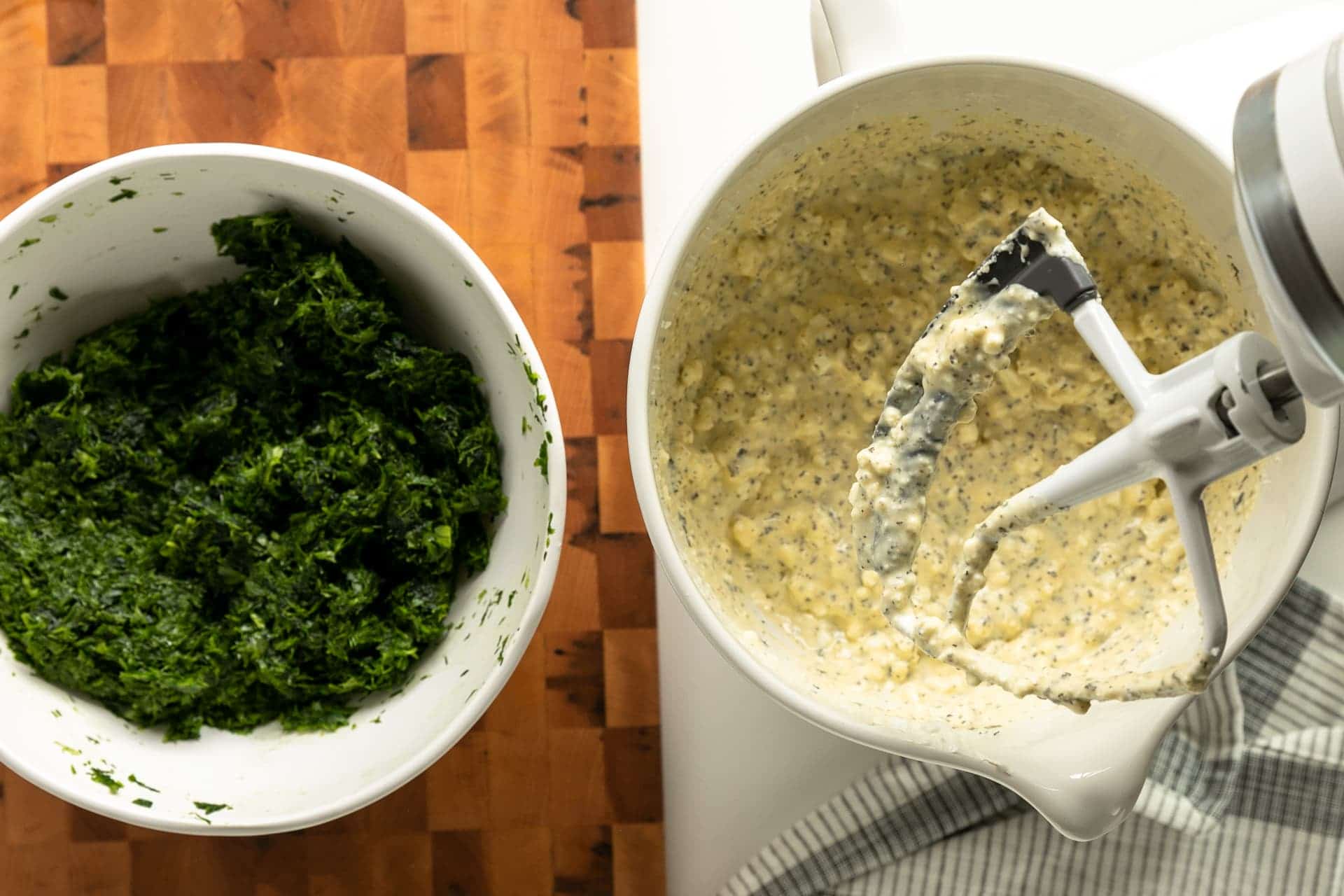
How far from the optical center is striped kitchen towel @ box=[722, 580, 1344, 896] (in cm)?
105

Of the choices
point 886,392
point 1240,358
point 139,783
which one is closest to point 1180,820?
point 886,392

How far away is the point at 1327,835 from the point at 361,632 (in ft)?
2.82

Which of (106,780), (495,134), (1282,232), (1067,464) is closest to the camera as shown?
(1282,232)

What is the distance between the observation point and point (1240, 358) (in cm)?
55

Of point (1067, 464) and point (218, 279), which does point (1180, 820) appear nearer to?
point (1067, 464)

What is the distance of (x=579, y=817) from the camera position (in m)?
1.07

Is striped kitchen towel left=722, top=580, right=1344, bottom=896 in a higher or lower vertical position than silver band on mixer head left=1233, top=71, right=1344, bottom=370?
lower

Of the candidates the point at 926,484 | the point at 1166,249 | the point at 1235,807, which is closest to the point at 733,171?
the point at 926,484

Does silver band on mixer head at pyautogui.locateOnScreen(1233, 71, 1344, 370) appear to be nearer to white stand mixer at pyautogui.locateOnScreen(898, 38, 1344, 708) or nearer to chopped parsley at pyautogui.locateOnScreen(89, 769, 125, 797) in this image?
white stand mixer at pyautogui.locateOnScreen(898, 38, 1344, 708)

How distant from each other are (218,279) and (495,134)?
0.87 ft

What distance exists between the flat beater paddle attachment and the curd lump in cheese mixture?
0.41 ft

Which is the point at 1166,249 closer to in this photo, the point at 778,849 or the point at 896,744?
the point at 896,744

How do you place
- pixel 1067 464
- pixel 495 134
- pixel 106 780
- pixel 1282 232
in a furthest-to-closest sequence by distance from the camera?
pixel 495 134 → pixel 106 780 → pixel 1067 464 → pixel 1282 232

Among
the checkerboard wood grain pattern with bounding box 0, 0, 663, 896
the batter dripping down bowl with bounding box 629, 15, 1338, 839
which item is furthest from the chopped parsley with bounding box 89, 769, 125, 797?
the batter dripping down bowl with bounding box 629, 15, 1338, 839
